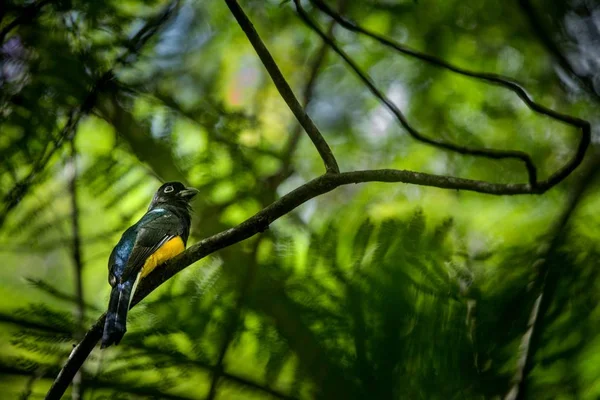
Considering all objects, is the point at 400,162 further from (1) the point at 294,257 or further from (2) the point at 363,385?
(2) the point at 363,385

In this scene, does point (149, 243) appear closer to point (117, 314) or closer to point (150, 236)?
point (150, 236)

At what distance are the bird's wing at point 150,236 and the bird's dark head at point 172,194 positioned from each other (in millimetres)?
50

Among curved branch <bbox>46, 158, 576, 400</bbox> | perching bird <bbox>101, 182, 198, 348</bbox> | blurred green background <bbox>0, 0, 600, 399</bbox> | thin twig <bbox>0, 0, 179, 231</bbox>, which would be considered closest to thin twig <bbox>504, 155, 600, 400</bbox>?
blurred green background <bbox>0, 0, 600, 399</bbox>

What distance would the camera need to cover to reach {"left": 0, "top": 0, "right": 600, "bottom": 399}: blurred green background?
541 mm

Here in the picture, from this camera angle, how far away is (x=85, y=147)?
2186 mm

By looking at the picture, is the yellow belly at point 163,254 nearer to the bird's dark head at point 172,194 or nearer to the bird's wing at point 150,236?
Result: the bird's wing at point 150,236

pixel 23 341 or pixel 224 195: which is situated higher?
pixel 224 195

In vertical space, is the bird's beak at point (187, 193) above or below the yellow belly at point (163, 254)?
above

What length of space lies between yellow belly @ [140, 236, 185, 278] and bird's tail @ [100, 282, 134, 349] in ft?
0.86

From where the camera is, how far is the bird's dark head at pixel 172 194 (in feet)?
7.55

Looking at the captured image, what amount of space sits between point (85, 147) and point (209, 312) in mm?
1638

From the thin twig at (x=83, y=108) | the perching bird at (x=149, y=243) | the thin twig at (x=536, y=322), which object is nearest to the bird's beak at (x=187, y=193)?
the perching bird at (x=149, y=243)

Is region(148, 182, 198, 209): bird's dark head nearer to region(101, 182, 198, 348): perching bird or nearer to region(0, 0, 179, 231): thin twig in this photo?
region(101, 182, 198, 348): perching bird

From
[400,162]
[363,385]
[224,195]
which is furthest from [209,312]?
[400,162]
